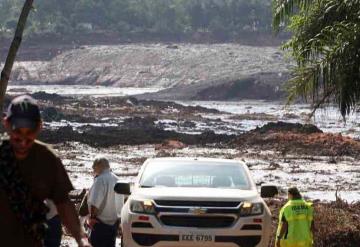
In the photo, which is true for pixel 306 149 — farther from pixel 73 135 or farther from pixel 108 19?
pixel 108 19

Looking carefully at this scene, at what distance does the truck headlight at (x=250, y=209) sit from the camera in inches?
328

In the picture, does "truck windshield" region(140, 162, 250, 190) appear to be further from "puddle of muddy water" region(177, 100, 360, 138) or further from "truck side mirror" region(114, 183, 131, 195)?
"puddle of muddy water" region(177, 100, 360, 138)

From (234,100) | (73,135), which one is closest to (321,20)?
(73,135)

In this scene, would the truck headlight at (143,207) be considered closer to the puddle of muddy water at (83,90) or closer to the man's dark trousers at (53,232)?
the man's dark trousers at (53,232)

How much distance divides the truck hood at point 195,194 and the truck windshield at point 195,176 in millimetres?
225

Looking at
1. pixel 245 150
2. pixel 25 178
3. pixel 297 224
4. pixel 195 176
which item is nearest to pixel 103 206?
pixel 195 176

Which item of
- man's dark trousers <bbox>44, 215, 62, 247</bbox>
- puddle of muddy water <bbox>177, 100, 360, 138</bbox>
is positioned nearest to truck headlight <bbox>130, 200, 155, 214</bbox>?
man's dark trousers <bbox>44, 215, 62, 247</bbox>

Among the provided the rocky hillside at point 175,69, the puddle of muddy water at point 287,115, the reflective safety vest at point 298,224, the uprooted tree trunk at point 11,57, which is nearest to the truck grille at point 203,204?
the reflective safety vest at point 298,224

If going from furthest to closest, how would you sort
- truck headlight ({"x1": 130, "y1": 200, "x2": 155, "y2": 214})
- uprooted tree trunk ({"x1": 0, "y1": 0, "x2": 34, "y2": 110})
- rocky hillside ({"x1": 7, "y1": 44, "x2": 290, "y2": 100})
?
rocky hillside ({"x1": 7, "y1": 44, "x2": 290, "y2": 100})
uprooted tree trunk ({"x1": 0, "y1": 0, "x2": 34, "y2": 110})
truck headlight ({"x1": 130, "y1": 200, "x2": 155, "y2": 214})

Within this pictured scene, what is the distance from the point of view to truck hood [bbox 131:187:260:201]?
836 centimetres

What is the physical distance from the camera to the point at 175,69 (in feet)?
342

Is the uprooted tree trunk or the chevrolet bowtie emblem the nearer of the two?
the chevrolet bowtie emblem

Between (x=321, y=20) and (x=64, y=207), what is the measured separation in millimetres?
8597

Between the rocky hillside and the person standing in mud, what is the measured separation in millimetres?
82704
